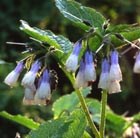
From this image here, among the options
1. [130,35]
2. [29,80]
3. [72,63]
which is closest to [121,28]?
[130,35]

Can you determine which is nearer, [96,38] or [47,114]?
[96,38]

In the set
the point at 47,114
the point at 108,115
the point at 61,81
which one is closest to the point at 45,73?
the point at 108,115

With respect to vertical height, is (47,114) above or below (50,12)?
below

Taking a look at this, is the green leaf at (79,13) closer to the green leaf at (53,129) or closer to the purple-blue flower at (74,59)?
the purple-blue flower at (74,59)

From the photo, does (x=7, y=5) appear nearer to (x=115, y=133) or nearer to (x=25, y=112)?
(x=25, y=112)

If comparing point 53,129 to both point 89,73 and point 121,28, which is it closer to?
point 89,73

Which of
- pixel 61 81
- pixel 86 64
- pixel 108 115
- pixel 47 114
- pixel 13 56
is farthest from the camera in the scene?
pixel 61 81

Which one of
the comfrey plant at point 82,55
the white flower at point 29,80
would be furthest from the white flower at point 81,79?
the white flower at point 29,80
